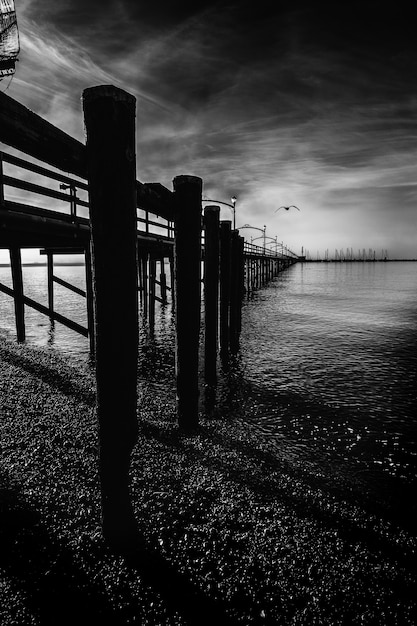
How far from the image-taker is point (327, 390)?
744 cm

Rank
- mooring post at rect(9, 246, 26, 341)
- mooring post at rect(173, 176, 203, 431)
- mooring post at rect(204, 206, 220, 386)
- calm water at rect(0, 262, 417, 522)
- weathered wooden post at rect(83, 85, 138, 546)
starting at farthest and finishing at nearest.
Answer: mooring post at rect(9, 246, 26, 341)
mooring post at rect(204, 206, 220, 386)
calm water at rect(0, 262, 417, 522)
mooring post at rect(173, 176, 203, 431)
weathered wooden post at rect(83, 85, 138, 546)

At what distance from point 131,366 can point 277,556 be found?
77.0 inches

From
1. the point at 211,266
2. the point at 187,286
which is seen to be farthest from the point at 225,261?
the point at 187,286

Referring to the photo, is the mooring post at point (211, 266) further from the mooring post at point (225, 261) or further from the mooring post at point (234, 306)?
the mooring post at point (234, 306)

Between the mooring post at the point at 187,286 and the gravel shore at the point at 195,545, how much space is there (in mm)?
582

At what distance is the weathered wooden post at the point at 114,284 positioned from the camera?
249 centimetres

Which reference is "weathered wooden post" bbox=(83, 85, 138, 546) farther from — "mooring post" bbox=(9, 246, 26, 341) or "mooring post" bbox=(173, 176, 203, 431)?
"mooring post" bbox=(9, 246, 26, 341)

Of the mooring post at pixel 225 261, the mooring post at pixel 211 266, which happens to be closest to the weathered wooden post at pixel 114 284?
the mooring post at pixel 211 266

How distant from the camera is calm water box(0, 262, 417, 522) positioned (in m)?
4.54

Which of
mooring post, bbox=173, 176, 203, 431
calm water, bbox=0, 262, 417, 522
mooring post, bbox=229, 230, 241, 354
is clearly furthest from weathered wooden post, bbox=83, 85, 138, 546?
mooring post, bbox=229, 230, 241, 354

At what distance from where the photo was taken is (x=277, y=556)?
2.93 meters

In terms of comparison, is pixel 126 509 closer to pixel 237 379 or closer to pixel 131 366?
pixel 131 366

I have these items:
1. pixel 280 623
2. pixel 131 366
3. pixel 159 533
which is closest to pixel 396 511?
pixel 280 623

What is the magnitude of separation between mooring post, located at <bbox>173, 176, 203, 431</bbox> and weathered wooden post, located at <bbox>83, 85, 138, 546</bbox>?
168 cm
